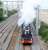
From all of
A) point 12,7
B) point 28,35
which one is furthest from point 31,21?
point 12,7

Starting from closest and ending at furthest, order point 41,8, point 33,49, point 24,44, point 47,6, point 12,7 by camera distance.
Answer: point 33,49 < point 24,44 < point 47,6 < point 41,8 < point 12,7

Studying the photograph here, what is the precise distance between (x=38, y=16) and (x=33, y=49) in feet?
7.09

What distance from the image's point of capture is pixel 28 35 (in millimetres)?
4016

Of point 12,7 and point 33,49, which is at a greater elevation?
point 12,7

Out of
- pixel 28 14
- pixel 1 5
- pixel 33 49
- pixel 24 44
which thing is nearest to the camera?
pixel 33 49

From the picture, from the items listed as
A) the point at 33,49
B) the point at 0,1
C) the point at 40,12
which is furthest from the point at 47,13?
the point at 0,1

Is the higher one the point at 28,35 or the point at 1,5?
the point at 1,5

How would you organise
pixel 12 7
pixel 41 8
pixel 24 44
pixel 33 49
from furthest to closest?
pixel 12 7
pixel 41 8
pixel 24 44
pixel 33 49

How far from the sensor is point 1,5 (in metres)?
8.52

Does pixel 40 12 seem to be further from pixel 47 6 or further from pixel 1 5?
Answer: pixel 1 5

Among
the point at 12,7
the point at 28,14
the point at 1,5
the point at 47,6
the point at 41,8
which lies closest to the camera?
the point at 47,6

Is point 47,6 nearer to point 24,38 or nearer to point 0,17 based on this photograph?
point 24,38

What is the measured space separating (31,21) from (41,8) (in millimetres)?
Result: 596

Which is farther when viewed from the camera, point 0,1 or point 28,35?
point 0,1
